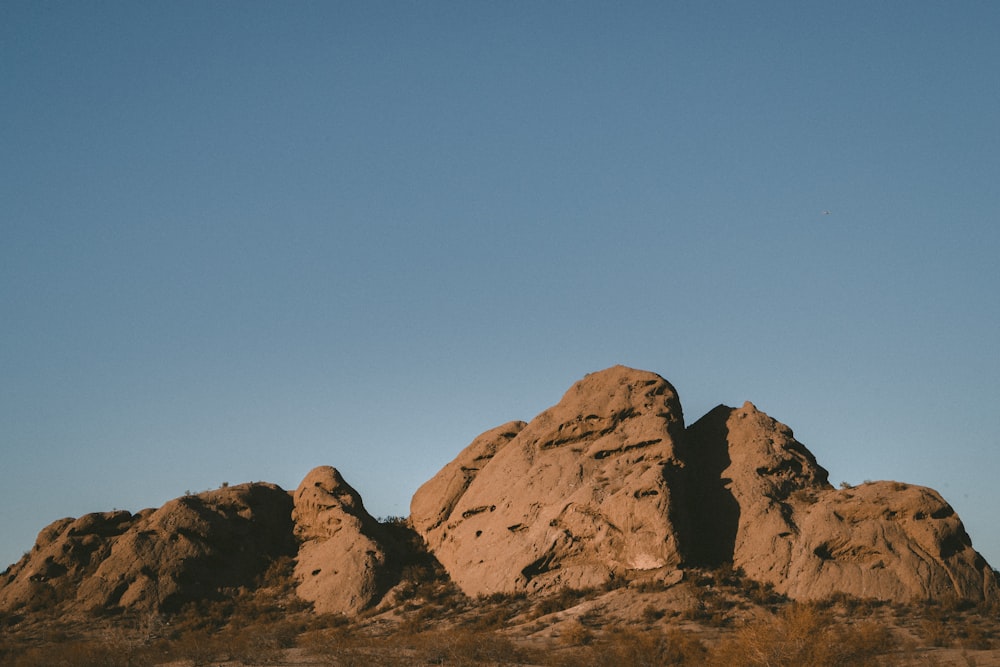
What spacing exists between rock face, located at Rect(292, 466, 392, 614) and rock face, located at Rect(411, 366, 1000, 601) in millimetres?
2699

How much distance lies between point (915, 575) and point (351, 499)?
20371 millimetres

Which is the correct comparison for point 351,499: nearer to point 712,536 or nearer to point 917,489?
point 712,536

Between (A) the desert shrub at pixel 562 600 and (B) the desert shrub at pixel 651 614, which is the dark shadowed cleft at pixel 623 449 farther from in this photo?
(B) the desert shrub at pixel 651 614

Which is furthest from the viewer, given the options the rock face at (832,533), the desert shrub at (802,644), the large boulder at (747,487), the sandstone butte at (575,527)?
the large boulder at (747,487)

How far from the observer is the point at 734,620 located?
24.4m

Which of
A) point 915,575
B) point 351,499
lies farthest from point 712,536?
point 351,499

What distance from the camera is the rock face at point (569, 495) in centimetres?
2792

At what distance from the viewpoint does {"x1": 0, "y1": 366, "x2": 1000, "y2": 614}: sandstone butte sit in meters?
26.8

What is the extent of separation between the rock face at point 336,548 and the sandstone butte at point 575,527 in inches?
2.8

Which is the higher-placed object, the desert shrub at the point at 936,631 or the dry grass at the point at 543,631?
the dry grass at the point at 543,631

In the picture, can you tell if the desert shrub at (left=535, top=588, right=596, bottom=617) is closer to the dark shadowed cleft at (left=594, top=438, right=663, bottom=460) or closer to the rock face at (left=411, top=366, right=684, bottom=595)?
the rock face at (left=411, top=366, right=684, bottom=595)

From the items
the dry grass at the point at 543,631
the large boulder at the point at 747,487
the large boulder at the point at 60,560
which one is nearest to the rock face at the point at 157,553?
the large boulder at the point at 60,560

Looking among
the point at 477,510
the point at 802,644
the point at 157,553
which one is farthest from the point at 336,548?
the point at 802,644

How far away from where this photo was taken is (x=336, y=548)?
1297 inches
